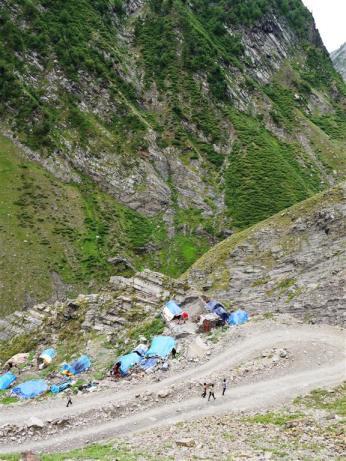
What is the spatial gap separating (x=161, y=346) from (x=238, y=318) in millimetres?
10172

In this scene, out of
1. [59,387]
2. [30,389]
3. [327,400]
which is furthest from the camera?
[30,389]

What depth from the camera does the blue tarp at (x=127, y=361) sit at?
36.2 metres

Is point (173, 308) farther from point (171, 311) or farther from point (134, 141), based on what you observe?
point (134, 141)

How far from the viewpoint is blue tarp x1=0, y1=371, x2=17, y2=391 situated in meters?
37.2

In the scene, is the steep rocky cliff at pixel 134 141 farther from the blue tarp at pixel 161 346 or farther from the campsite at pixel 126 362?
the blue tarp at pixel 161 346

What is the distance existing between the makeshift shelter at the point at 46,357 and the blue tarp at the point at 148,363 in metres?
8.78

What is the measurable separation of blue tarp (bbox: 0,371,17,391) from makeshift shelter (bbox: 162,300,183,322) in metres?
13.6

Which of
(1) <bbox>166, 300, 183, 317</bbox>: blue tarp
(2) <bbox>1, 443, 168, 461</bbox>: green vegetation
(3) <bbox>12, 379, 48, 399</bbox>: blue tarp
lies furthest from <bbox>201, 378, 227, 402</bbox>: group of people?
(1) <bbox>166, 300, 183, 317</bbox>: blue tarp

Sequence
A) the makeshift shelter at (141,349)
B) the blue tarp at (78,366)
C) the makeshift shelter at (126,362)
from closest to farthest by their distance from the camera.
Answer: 1. the makeshift shelter at (126,362)
2. the blue tarp at (78,366)
3. the makeshift shelter at (141,349)

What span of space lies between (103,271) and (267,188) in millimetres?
49729

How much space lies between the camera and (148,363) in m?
36.8

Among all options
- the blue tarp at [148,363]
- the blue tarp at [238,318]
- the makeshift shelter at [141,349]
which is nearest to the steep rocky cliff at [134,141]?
the blue tarp at [238,318]

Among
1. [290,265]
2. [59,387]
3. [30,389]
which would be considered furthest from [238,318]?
[30,389]

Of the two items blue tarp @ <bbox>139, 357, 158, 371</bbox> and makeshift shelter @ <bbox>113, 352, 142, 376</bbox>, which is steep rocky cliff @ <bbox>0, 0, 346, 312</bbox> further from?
blue tarp @ <bbox>139, 357, 158, 371</bbox>
